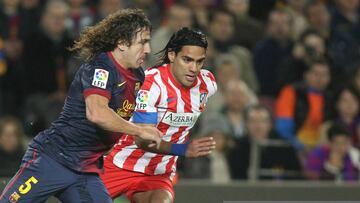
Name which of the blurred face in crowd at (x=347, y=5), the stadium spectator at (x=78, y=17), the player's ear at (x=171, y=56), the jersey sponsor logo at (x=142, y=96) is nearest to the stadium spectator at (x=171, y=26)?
the stadium spectator at (x=78, y=17)

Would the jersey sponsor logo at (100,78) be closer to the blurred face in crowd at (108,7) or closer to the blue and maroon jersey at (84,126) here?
the blue and maroon jersey at (84,126)

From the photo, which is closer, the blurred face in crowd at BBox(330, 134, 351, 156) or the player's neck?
the player's neck

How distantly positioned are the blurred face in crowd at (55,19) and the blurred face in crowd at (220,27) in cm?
183

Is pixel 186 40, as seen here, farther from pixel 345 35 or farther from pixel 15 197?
pixel 345 35

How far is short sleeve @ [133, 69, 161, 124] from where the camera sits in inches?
263

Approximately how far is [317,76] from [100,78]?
5.24m

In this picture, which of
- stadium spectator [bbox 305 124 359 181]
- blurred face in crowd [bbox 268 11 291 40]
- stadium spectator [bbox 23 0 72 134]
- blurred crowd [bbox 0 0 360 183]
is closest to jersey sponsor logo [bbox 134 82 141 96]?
blurred crowd [bbox 0 0 360 183]

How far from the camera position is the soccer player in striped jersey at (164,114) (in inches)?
266

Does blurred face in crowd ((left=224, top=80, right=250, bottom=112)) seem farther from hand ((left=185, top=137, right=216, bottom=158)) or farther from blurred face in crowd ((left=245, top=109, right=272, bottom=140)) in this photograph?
hand ((left=185, top=137, right=216, bottom=158))

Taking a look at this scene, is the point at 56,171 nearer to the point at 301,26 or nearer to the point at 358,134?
the point at 358,134

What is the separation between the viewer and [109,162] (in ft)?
23.2

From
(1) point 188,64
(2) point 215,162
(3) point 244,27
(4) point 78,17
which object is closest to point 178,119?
(1) point 188,64

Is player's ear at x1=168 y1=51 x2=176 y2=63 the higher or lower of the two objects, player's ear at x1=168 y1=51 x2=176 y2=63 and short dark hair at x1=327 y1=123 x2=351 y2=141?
the higher

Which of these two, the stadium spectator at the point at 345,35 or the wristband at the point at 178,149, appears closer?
the wristband at the point at 178,149
